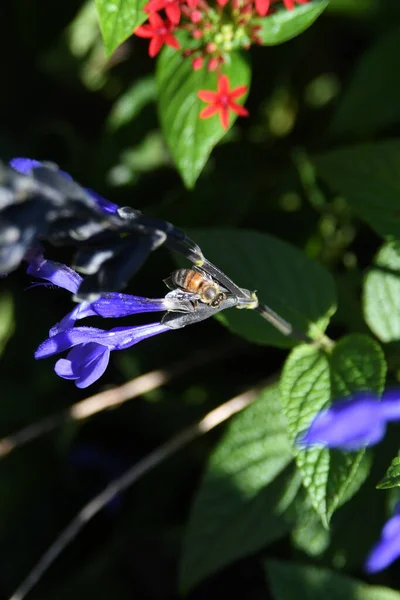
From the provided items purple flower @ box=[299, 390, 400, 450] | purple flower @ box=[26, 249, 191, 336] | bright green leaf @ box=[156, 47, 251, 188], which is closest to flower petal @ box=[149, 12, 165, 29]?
bright green leaf @ box=[156, 47, 251, 188]

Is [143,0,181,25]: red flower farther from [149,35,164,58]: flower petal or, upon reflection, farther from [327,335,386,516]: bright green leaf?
[327,335,386,516]: bright green leaf

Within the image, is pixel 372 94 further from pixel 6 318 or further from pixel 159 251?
pixel 6 318

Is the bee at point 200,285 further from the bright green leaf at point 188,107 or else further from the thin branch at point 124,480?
the thin branch at point 124,480

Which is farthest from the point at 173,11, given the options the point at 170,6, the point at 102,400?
the point at 102,400

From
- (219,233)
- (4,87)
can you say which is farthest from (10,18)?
(219,233)

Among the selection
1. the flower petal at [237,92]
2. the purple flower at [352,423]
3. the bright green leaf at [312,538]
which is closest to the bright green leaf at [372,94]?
the flower petal at [237,92]

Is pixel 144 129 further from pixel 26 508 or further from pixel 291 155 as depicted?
pixel 26 508
